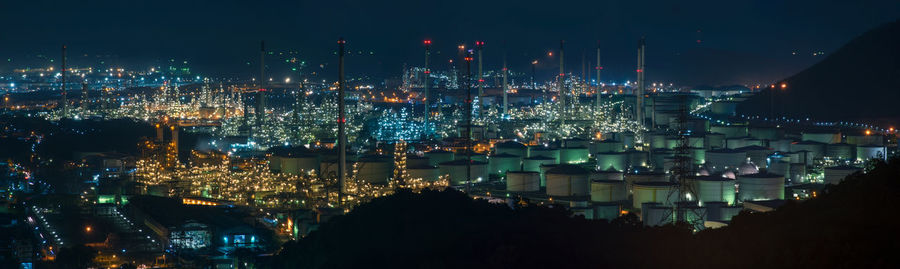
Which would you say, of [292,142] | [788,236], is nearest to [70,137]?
[292,142]

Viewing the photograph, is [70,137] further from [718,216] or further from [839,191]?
[839,191]

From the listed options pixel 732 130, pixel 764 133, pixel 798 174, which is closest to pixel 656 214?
pixel 798 174

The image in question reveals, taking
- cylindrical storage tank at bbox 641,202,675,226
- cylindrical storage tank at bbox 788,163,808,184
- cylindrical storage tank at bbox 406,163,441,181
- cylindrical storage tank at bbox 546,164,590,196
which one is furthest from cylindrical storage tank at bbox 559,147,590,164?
cylindrical storage tank at bbox 641,202,675,226

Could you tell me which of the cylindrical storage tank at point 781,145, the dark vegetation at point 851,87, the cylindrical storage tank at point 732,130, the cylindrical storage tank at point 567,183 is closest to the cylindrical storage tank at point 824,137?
the cylindrical storage tank at point 781,145

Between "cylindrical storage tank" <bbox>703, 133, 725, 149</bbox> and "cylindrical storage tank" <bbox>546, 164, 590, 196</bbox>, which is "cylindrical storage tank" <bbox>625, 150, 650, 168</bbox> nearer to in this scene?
"cylindrical storage tank" <bbox>703, 133, 725, 149</bbox>

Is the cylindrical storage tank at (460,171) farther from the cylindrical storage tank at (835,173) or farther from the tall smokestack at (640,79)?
the tall smokestack at (640,79)
